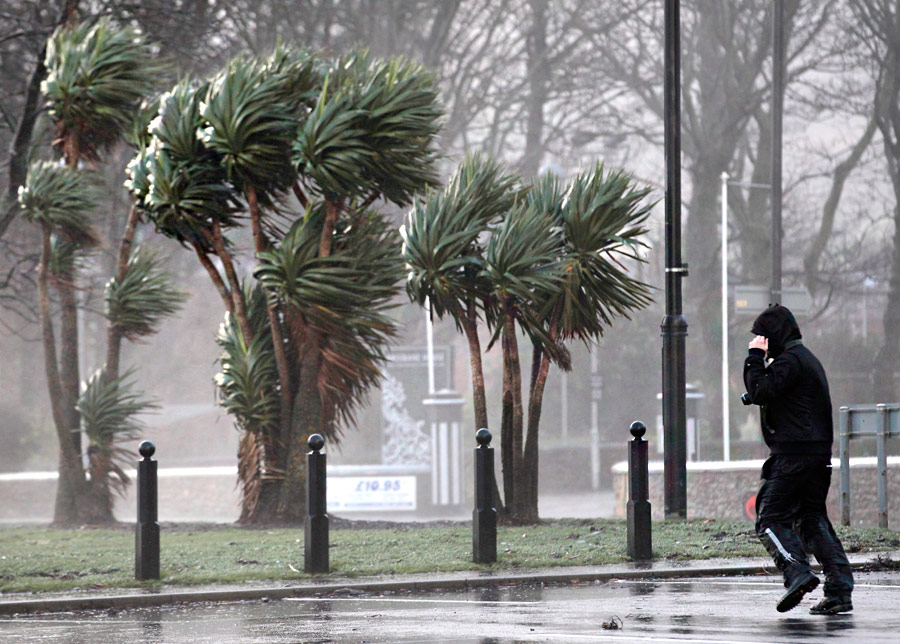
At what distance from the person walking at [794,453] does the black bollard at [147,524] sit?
13.5ft

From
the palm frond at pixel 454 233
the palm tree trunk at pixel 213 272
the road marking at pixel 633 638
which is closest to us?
the road marking at pixel 633 638

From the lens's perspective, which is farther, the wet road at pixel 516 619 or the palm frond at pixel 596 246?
the palm frond at pixel 596 246

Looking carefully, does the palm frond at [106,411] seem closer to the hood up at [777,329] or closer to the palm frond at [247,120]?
the palm frond at [247,120]

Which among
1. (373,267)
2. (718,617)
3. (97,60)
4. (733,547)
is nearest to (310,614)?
(718,617)

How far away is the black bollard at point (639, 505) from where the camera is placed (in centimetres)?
977

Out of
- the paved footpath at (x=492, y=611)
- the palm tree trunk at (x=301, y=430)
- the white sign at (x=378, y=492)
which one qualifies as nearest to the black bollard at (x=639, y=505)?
the paved footpath at (x=492, y=611)

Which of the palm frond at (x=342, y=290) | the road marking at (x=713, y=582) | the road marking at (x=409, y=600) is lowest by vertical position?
the road marking at (x=409, y=600)

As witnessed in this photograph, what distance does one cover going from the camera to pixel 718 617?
6973 mm

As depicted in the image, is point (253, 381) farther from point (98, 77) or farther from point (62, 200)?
point (98, 77)

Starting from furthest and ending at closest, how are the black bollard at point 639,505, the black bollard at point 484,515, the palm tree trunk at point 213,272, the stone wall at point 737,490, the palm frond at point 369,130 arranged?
the stone wall at point 737,490, the palm tree trunk at point 213,272, the palm frond at point 369,130, the black bollard at point 639,505, the black bollard at point 484,515

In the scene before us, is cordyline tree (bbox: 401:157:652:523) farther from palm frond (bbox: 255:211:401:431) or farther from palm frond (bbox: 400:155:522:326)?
palm frond (bbox: 255:211:401:431)

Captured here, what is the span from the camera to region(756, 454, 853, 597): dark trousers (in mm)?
6992

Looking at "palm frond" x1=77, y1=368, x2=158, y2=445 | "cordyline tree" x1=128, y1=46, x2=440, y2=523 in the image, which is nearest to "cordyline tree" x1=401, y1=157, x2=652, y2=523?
"cordyline tree" x1=128, y1=46, x2=440, y2=523

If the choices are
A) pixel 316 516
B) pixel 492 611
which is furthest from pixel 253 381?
pixel 492 611
